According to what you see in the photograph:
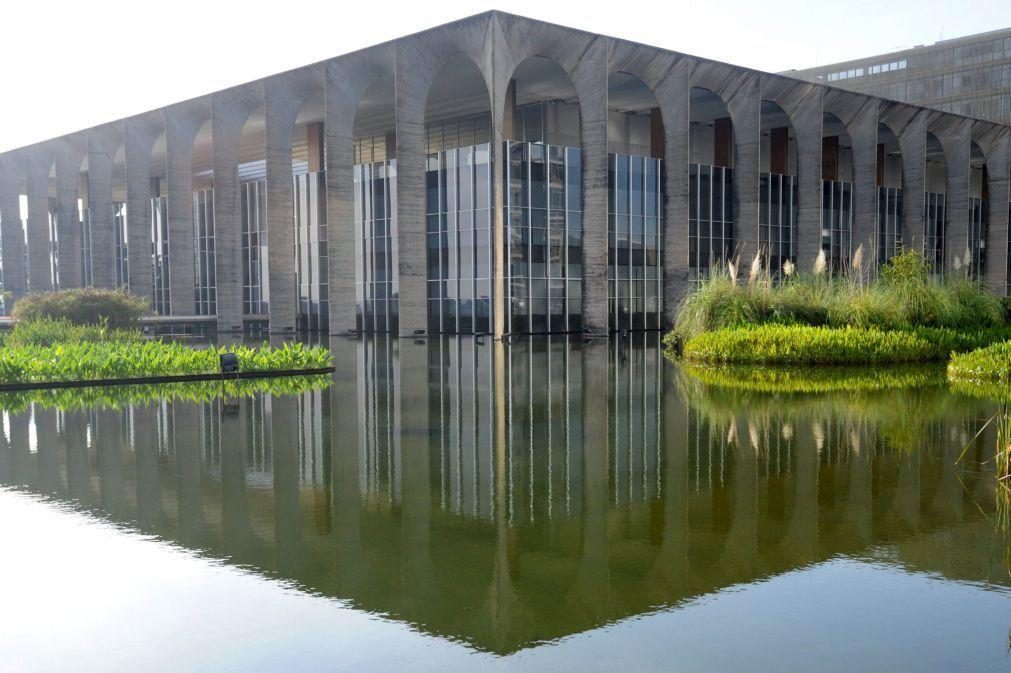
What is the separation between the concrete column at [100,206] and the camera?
50.2m

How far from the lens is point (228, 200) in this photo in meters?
41.6

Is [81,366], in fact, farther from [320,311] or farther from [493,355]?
[320,311]

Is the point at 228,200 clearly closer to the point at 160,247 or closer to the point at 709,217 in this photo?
the point at 160,247

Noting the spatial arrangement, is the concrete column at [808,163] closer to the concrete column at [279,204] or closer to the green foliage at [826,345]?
the green foliage at [826,345]

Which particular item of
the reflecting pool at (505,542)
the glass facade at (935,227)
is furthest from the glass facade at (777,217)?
the reflecting pool at (505,542)

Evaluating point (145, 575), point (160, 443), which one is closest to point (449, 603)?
point (145, 575)

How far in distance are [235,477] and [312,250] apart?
3690 centimetres

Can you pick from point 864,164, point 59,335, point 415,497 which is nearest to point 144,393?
point 415,497

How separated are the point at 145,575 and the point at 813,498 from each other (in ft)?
17.7

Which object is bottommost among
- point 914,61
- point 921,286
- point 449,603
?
point 449,603

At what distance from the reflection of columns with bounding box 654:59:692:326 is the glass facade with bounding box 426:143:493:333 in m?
7.39

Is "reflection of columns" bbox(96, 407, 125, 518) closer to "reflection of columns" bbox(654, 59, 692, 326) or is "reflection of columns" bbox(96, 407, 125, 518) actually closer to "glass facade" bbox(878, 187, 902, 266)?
"reflection of columns" bbox(654, 59, 692, 326)

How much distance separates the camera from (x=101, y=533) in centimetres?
680

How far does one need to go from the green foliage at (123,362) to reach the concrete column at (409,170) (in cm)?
1294
